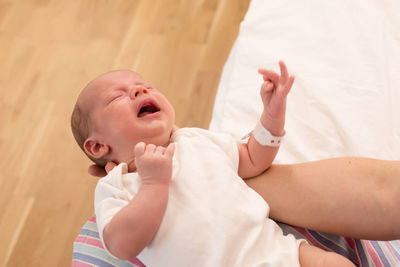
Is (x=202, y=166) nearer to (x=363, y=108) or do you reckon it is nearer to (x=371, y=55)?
(x=363, y=108)

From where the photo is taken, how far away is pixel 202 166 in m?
0.86

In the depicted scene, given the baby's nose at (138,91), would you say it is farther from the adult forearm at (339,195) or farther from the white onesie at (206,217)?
the adult forearm at (339,195)

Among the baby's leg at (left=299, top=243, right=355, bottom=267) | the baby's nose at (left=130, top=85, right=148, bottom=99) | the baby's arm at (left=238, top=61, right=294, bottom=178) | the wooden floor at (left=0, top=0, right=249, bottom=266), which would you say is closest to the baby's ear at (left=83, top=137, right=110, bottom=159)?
the baby's nose at (left=130, top=85, right=148, bottom=99)

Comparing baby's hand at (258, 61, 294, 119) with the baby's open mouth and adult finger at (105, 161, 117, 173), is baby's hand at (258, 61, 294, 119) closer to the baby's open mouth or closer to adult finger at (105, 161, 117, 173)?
the baby's open mouth

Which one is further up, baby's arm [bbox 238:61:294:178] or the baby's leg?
baby's arm [bbox 238:61:294:178]

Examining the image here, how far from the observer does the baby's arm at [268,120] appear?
2.71 ft

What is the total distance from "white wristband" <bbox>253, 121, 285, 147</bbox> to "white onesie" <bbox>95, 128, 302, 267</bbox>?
81 millimetres

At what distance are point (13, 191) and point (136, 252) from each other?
1.04 meters

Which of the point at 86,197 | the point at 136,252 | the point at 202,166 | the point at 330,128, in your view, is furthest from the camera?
the point at 86,197

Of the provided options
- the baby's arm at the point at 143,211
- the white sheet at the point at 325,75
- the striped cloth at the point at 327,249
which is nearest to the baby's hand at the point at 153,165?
the baby's arm at the point at 143,211

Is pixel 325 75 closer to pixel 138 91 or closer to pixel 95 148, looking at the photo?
pixel 138 91

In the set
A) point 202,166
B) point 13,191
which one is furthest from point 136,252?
point 13,191

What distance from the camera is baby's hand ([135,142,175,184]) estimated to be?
30.6 inches

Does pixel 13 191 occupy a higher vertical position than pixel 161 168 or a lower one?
lower
